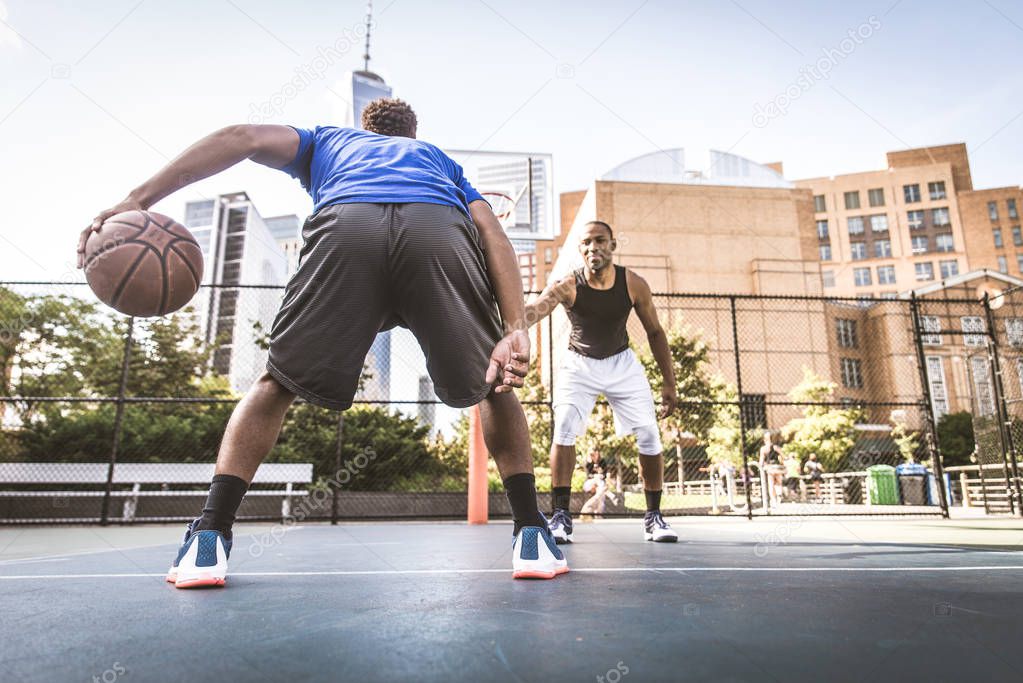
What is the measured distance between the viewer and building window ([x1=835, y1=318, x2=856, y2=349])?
→ 26945 millimetres

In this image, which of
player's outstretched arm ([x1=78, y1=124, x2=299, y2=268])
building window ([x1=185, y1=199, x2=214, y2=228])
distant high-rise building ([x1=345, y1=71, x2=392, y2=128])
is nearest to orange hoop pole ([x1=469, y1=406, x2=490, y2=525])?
player's outstretched arm ([x1=78, y1=124, x2=299, y2=268])

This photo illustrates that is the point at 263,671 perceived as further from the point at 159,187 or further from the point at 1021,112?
the point at 1021,112

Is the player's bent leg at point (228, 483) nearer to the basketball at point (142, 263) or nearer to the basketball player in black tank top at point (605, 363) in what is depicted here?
the basketball at point (142, 263)

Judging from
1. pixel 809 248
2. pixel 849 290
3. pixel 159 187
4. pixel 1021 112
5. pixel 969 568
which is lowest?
pixel 969 568

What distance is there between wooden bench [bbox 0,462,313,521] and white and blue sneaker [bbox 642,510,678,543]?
480cm

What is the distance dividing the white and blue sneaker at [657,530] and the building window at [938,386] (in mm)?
28373

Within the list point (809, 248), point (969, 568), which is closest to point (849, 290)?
point (809, 248)

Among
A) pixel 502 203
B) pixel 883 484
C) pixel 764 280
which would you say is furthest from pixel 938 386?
pixel 502 203

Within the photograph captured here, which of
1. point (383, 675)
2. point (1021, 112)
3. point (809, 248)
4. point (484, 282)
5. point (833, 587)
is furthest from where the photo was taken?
point (809, 248)

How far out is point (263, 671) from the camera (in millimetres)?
857

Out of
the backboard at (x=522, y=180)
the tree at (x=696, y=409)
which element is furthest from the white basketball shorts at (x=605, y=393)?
the tree at (x=696, y=409)

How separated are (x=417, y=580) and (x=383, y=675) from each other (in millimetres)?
932

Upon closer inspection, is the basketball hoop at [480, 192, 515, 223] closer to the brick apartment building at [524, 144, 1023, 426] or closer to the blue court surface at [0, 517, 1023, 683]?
the blue court surface at [0, 517, 1023, 683]

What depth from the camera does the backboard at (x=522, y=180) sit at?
10.0 m
